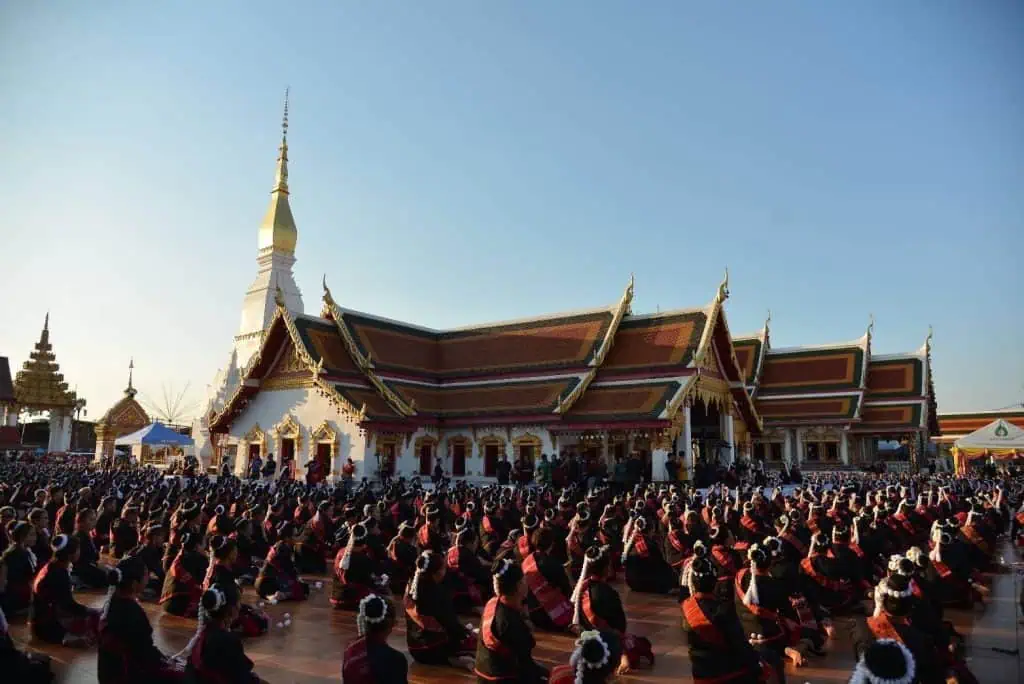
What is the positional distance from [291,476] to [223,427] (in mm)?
5609

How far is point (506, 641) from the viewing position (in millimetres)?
5758

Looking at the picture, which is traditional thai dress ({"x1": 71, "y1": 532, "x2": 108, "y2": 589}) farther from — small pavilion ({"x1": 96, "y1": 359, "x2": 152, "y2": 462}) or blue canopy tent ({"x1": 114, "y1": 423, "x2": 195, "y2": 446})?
small pavilion ({"x1": 96, "y1": 359, "x2": 152, "y2": 462})

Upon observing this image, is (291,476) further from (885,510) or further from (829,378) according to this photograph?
(829,378)

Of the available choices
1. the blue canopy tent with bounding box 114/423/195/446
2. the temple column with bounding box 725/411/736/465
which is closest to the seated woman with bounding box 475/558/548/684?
the temple column with bounding box 725/411/736/465

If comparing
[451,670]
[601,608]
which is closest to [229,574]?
[451,670]

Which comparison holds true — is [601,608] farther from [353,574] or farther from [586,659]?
[353,574]

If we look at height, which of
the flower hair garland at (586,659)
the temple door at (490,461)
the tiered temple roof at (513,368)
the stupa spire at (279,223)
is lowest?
the flower hair garland at (586,659)

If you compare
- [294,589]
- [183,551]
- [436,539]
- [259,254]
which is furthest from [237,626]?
[259,254]

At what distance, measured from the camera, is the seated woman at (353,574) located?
928 cm

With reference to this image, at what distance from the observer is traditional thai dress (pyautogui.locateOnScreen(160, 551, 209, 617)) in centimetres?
877

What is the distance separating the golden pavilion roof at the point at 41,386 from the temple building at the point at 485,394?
99.5 feet

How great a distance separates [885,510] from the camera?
13.4 m

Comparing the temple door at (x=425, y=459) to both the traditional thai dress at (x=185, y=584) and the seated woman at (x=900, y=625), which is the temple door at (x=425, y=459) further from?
the seated woman at (x=900, y=625)

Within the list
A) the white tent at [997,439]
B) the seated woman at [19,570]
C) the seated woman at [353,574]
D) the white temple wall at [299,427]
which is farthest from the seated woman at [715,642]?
the white tent at [997,439]
